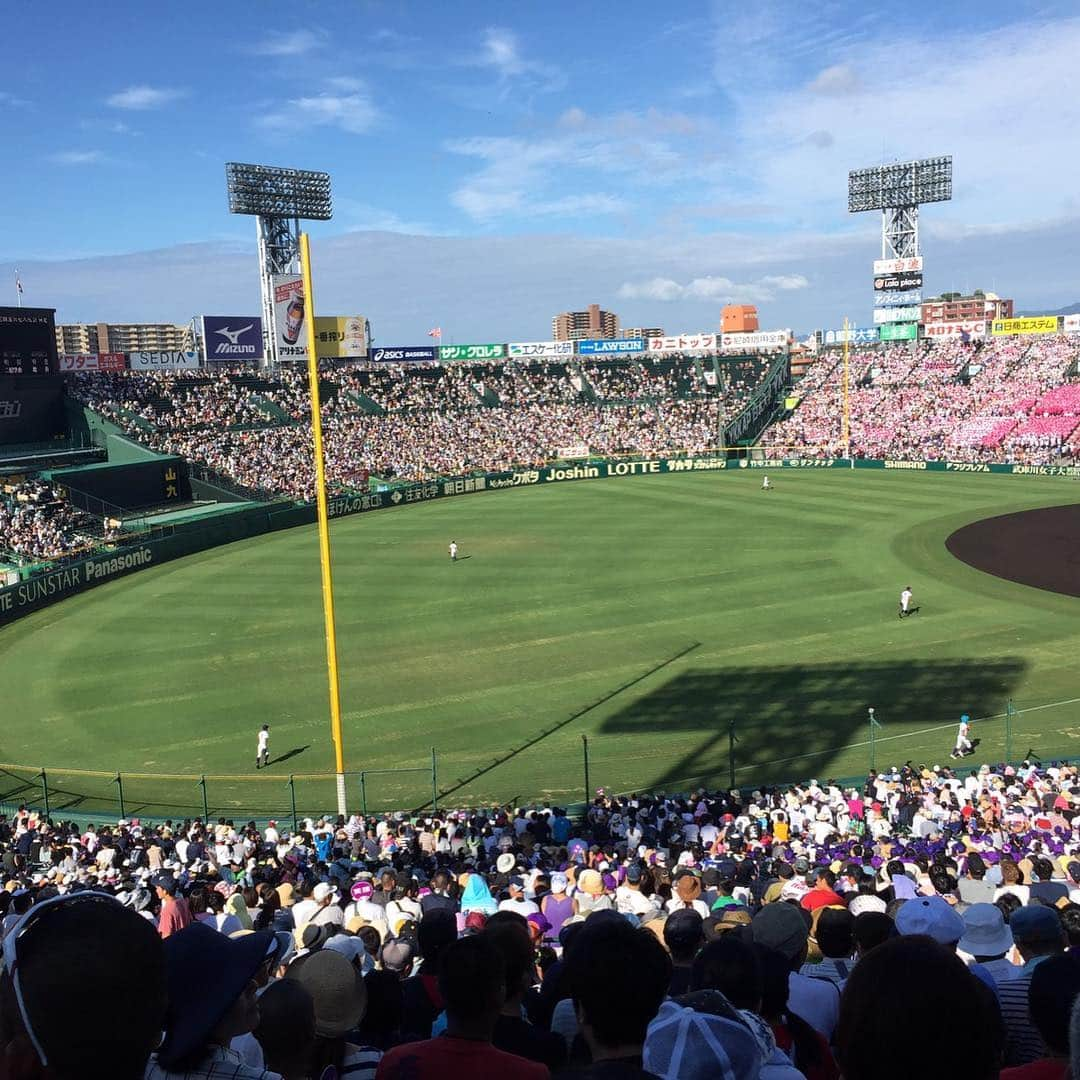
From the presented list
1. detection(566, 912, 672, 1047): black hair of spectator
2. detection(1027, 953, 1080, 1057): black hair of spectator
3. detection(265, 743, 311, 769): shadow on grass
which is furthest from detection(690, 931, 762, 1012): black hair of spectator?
detection(265, 743, 311, 769): shadow on grass

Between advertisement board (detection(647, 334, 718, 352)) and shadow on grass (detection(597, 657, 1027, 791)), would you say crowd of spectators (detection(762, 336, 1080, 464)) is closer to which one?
advertisement board (detection(647, 334, 718, 352))

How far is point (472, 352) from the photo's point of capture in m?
97.5

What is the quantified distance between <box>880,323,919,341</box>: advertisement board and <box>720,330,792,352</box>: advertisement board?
375 inches

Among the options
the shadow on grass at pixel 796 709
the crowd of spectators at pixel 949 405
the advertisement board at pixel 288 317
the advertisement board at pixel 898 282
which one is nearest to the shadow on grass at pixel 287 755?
the shadow on grass at pixel 796 709

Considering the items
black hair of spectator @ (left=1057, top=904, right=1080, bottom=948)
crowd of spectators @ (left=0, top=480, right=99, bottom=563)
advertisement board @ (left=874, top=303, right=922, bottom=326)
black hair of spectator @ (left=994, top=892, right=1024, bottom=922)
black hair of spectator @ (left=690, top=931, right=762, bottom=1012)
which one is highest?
advertisement board @ (left=874, top=303, right=922, bottom=326)

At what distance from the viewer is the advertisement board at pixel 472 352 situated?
96.2 meters

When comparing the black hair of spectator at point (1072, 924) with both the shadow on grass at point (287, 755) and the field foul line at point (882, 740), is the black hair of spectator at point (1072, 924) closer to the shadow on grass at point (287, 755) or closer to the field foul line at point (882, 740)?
the field foul line at point (882, 740)

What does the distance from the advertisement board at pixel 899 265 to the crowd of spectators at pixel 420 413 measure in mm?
14573

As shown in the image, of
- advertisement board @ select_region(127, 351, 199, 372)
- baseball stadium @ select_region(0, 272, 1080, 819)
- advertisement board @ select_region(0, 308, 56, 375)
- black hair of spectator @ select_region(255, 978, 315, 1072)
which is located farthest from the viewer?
advertisement board @ select_region(127, 351, 199, 372)

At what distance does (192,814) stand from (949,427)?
250 ft

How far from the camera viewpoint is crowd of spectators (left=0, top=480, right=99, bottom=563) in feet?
145

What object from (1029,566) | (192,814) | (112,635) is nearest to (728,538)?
(1029,566)

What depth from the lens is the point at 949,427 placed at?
82625mm

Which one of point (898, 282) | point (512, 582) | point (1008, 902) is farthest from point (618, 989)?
point (898, 282)
